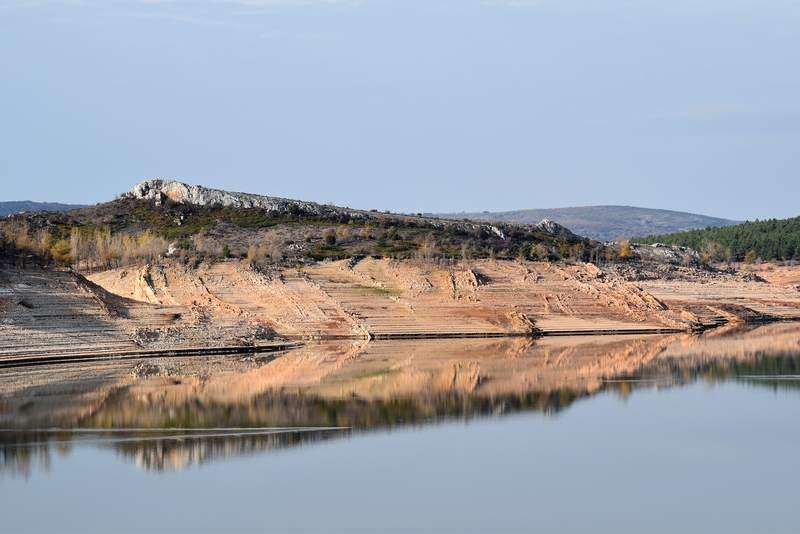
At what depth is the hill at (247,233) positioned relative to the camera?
72.7m

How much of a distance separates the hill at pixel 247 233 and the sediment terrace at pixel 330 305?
3235mm

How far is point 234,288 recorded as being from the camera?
65.8 meters

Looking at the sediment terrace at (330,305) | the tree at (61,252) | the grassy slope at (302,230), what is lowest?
the sediment terrace at (330,305)

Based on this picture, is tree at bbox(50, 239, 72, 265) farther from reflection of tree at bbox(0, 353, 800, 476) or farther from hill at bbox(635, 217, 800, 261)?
hill at bbox(635, 217, 800, 261)

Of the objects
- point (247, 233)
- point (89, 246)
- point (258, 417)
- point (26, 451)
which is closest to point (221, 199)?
point (247, 233)

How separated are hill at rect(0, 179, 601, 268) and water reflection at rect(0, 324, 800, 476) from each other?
711 inches

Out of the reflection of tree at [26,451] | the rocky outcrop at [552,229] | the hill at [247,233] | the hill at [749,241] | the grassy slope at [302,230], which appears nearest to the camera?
the reflection of tree at [26,451]

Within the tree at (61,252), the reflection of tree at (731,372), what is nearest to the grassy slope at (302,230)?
the tree at (61,252)

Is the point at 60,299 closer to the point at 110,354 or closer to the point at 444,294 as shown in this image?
the point at 110,354

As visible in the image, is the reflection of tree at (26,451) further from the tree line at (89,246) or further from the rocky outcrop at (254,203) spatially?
the rocky outcrop at (254,203)

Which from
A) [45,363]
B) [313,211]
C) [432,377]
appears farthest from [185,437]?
[313,211]

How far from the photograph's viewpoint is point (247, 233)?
8106 cm

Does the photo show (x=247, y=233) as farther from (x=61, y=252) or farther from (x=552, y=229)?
(x=552, y=229)

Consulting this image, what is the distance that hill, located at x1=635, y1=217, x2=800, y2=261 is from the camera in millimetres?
117188
